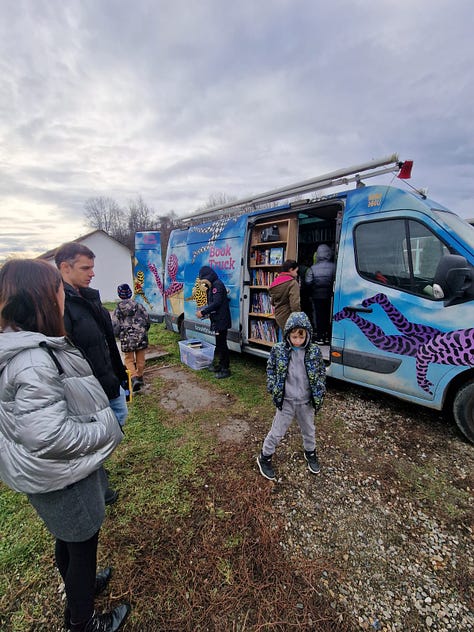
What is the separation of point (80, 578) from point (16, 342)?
3.81 ft

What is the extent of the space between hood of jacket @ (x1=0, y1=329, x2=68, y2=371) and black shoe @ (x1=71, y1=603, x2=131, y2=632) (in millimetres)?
1361

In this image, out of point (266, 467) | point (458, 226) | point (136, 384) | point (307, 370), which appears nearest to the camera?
point (307, 370)

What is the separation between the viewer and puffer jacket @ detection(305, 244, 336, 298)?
15.1ft

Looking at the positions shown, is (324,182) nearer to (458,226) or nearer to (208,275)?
(458,226)

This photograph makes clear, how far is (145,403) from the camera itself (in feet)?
13.2

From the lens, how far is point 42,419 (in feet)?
3.49

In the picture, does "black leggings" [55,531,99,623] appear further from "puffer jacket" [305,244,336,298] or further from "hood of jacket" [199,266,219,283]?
"puffer jacket" [305,244,336,298]

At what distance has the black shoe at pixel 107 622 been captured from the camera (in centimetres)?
137

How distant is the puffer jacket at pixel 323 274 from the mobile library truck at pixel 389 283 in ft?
1.49

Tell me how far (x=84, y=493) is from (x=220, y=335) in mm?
3683

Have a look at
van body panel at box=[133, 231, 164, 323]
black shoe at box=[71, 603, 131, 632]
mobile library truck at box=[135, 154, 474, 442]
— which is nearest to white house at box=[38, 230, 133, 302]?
van body panel at box=[133, 231, 164, 323]

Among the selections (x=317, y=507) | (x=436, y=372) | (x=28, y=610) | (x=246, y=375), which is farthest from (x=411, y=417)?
(x=28, y=610)

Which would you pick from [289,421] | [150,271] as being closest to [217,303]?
[289,421]

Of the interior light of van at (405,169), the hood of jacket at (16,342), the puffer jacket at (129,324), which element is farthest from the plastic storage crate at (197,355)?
the hood of jacket at (16,342)
